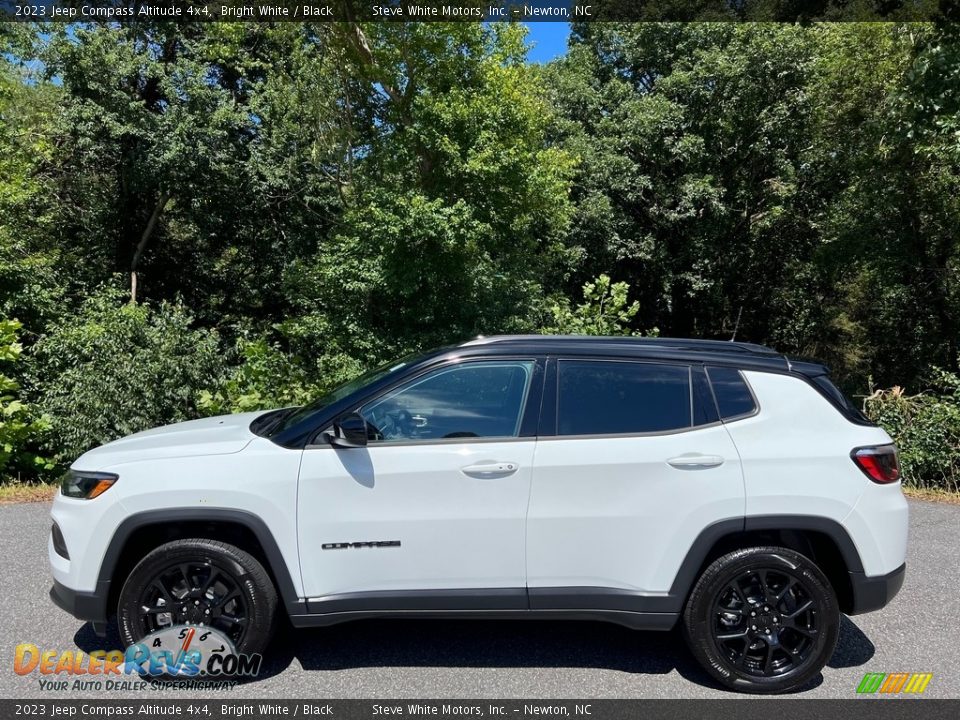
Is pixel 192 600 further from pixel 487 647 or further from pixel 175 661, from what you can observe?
pixel 487 647

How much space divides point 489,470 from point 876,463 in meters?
1.93

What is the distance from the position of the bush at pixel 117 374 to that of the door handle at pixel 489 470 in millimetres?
7814

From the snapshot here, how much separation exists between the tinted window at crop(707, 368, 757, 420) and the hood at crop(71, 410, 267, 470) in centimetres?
243

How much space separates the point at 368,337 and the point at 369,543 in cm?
961

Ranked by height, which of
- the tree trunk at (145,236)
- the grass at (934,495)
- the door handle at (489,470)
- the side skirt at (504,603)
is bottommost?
the grass at (934,495)

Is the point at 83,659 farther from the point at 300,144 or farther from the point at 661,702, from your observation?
the point at 300,144

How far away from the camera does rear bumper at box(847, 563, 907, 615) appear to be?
3.68m

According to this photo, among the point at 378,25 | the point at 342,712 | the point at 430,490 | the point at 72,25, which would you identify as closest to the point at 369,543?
the point at 430,490

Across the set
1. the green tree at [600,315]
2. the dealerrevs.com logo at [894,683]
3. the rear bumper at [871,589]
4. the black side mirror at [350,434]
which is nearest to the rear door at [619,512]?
the rear bumper at [871,589]

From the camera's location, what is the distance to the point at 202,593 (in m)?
3.71

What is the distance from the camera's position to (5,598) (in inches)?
184

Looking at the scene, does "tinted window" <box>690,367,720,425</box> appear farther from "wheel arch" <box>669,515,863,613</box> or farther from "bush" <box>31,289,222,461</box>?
"bush" <box>31,289,222,461</box>

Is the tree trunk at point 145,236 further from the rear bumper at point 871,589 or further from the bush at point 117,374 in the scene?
the rear bumper at point 871,589

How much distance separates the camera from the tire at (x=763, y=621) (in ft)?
12.0
